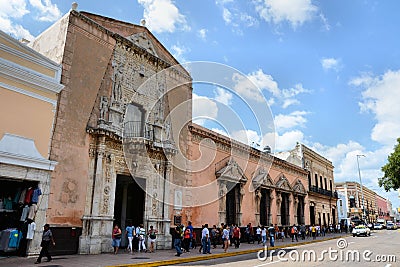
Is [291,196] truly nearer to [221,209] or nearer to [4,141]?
[221,209]

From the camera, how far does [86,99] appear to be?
47.3 feet

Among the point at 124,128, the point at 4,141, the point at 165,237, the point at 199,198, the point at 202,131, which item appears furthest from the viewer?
the point at 202,131

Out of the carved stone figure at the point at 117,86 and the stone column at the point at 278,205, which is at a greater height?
the carved stone figure at the point at 117,86

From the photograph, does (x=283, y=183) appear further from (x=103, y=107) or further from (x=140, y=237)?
(x=103, y=107)

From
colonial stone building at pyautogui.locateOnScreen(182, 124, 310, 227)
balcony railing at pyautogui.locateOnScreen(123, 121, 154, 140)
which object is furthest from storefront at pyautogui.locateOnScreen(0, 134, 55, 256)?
colonial stone building at pyautogui.locateOnScreen(182, 124, 310, 227)

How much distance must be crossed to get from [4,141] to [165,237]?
9069 millimetres

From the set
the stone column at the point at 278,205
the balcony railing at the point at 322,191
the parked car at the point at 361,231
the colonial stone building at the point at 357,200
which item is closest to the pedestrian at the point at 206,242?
the stone column at the point at 278,205

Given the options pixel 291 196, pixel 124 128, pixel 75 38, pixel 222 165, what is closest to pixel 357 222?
pixel 291 196

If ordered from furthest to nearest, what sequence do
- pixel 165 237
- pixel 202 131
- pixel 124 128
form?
1. pixel 202 131
2. pixel 165 237
3. pixel 124 128

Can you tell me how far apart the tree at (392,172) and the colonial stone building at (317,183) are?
688 cm

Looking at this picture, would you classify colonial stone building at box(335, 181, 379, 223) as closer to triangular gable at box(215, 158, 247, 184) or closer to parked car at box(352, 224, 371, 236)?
parked car at box(352, 224, 371, 236)

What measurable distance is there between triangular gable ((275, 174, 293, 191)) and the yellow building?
20.6 metres

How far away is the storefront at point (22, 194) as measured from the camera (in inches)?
445

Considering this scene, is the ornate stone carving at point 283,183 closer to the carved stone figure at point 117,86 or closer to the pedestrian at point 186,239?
Result: the pedestrian at point 186,239
